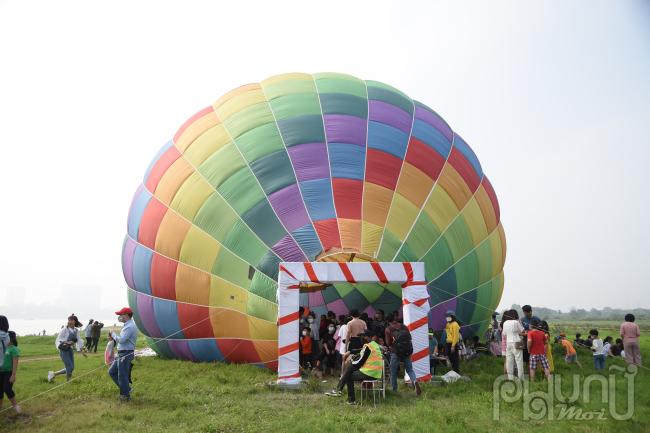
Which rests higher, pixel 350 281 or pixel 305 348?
pixel 350 281

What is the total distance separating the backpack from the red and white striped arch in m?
0.62

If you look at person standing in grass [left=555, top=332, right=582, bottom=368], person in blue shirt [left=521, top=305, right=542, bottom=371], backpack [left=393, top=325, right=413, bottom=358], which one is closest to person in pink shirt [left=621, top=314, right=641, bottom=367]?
person standing in grass [left=555, top=332, right=582, bottom=368]

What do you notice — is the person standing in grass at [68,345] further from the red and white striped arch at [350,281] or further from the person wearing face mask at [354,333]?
the person wearing face mask at [354,333]

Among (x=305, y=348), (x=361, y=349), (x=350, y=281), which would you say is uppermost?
(x=350, y=281)

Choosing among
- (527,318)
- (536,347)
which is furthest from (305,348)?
(527,318)

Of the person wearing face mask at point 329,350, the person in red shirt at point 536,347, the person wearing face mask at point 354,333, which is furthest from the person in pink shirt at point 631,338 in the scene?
the person wearing face mask at point 329,350

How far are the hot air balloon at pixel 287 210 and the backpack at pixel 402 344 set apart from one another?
5.31 feet

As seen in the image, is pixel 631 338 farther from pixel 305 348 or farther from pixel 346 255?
pixel 305 348

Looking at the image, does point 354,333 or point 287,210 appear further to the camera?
point 287,210

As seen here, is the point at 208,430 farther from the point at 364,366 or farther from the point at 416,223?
the point at 416,223

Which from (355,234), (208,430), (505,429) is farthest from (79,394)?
(505,429)

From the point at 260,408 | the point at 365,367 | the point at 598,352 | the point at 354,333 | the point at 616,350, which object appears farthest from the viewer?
the point at 616,350

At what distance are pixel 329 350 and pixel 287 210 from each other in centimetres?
254

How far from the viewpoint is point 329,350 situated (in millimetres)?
7988
